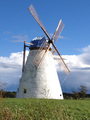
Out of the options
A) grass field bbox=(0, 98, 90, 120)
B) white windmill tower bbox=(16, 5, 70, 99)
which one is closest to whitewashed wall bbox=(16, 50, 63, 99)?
white windmill tower bbox=(16, 5, 70, 99)

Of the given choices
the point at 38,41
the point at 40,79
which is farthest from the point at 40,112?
the point at 38,41

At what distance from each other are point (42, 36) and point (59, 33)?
9.37 ft

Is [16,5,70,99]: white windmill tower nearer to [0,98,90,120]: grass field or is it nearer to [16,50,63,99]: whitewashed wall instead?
[16,50,63,99]: whitewashed wall

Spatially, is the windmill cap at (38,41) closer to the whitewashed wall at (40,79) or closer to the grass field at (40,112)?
the whitewashed wall at (40,79)

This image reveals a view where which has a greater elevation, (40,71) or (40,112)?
(40,71)

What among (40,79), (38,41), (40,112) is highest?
(38,41)

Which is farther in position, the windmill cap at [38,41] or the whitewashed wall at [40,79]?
the windmill cap at [38,41]

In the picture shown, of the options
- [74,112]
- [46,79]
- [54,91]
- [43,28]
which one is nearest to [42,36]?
[43,28]

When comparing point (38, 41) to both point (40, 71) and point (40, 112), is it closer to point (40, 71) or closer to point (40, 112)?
point (40, 71)

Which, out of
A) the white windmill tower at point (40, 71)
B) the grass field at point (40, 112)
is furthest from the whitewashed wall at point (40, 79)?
the grass field at point (40, 112)

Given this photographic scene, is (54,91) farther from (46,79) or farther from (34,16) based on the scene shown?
(34,16)

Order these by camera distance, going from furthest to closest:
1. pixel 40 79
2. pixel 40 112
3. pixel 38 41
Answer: pixel 38 41
pixel 40 79
pixel 40 112

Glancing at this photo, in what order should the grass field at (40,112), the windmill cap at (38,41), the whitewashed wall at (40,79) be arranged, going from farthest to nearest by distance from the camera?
1. the windmill cap at (38,41)
2. the whitewashed wall at (40,79)
3. the grass field at (40,112)

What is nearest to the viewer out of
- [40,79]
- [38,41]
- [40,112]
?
[40,112]
